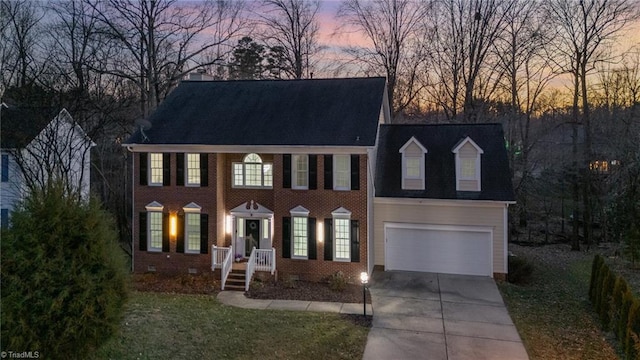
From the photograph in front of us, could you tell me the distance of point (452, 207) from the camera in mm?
17578

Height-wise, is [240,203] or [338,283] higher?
[240,203]

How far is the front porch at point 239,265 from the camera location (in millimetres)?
16312

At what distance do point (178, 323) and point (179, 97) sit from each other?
40.5ft

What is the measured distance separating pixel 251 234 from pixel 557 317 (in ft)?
38.1

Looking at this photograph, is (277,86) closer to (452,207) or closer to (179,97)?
(179,97)

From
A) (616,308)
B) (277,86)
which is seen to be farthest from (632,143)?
(277,86)

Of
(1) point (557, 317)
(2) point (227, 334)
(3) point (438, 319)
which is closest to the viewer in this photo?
(2) point (227, 334)

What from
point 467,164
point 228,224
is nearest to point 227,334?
point 228,224

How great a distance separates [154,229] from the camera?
60.4 ft

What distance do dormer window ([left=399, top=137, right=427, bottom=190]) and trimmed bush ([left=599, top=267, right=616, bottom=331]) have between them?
724 cm

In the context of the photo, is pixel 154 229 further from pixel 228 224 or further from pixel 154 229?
pixel 228 224

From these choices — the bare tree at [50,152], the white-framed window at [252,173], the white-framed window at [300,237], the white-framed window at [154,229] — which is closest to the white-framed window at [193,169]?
the white-framed window at [252,173]

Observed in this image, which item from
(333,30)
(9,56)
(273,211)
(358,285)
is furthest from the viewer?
(333,30)

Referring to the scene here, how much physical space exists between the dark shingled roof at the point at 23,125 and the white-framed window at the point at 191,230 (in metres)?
7.74
